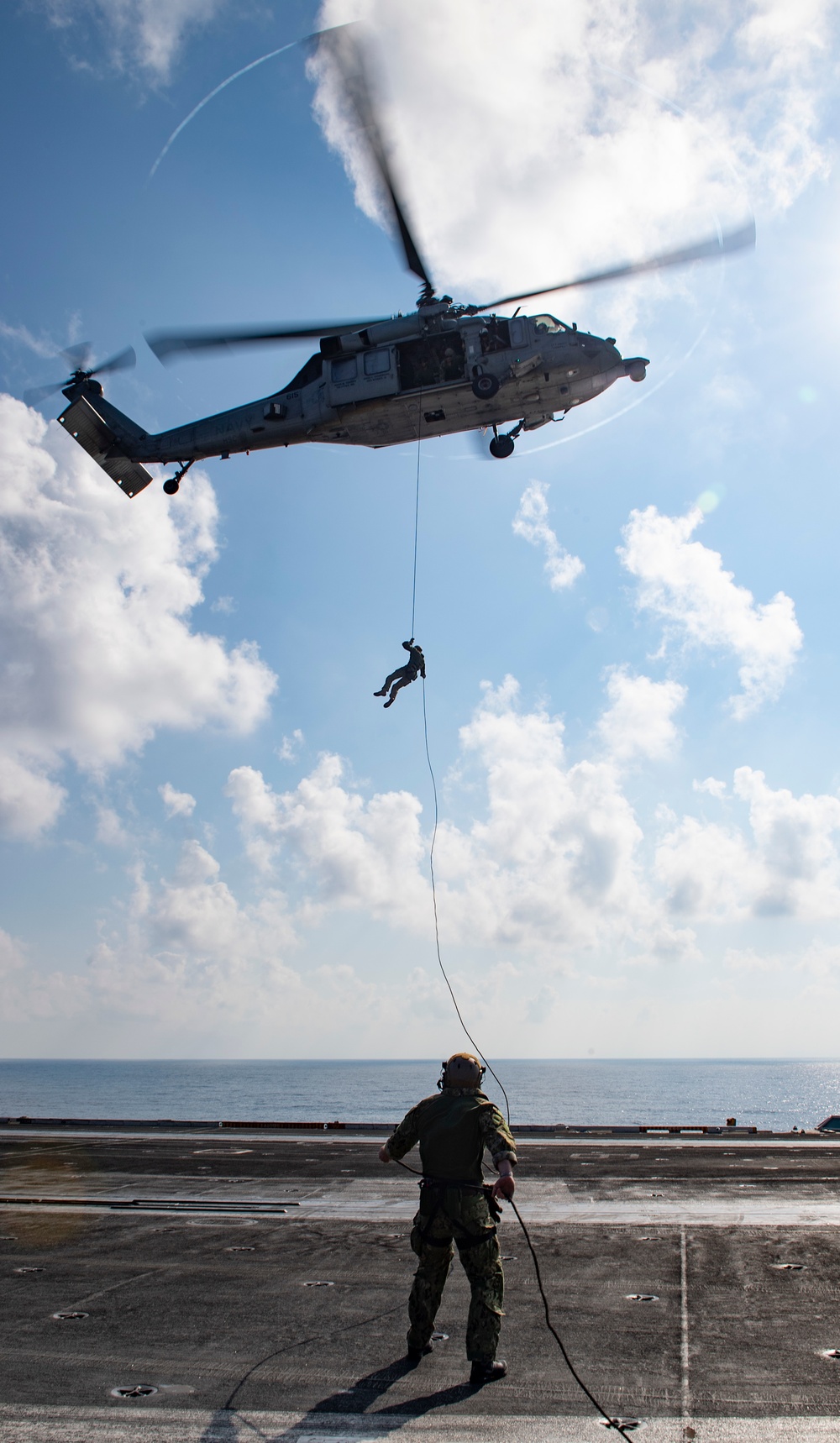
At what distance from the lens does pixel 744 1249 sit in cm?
998

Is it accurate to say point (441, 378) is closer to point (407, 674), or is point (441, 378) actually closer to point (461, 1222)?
point (407, 674)

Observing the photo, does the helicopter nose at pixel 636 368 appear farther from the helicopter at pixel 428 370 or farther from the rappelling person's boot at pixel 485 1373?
the rappelling person's boot at pixel 485 1373

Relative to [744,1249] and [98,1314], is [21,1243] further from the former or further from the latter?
[744,1249]

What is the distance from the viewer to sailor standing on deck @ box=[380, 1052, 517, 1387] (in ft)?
20.7

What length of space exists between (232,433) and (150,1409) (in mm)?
19387

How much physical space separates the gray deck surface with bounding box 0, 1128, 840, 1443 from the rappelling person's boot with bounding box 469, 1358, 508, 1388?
0.08 metres

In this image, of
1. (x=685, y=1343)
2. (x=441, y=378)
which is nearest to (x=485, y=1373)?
(x=685, y=1343)

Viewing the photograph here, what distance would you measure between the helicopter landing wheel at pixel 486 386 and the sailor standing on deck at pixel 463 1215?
1478 centimetres

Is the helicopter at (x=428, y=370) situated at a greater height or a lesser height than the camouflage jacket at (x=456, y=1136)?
greater

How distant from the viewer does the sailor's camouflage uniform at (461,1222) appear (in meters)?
6.35

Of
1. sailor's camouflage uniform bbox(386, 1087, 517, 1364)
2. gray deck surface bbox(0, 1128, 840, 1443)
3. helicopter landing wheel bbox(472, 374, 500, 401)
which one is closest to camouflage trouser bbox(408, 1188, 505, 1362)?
sailor's camouflage uniform bbox(386, 1087, 517, 1364)

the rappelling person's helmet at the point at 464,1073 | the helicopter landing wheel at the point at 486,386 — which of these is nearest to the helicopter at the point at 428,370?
the helicopter landing wheel at the point at 486,386

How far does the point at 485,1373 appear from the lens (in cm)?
616

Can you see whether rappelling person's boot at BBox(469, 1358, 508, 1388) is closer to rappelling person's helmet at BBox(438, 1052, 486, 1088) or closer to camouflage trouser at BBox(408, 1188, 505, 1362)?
camouflage trouser at BBox(408, 1188, 505, 1362)
